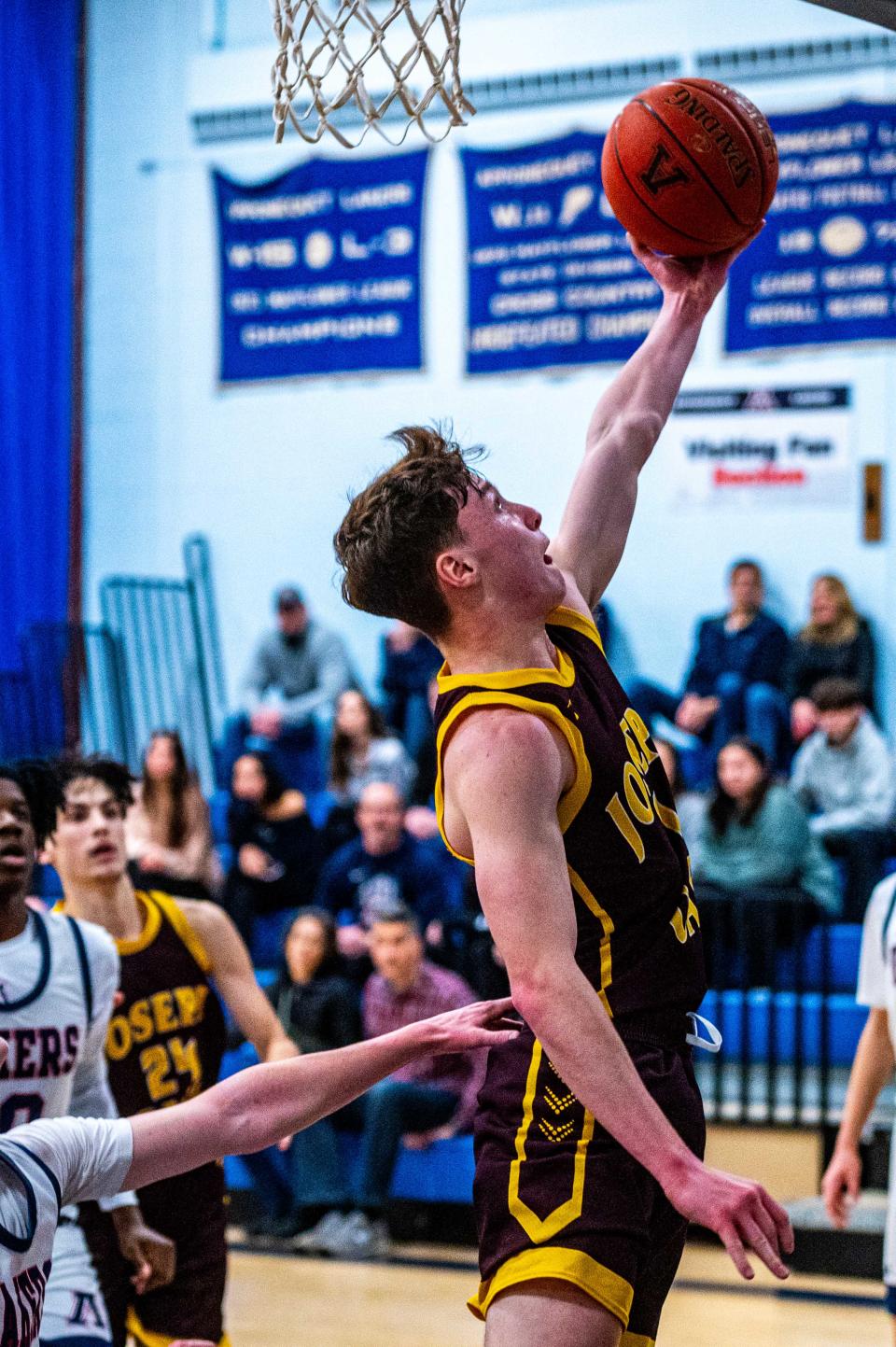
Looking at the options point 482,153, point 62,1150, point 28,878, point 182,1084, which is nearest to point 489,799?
point 62,1150

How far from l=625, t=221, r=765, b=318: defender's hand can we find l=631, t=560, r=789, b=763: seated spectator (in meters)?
5.56

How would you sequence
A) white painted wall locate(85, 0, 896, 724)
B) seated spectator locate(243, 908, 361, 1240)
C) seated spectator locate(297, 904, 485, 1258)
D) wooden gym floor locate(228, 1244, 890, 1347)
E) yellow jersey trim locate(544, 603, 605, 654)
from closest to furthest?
yellow jersey trim locate(544, 603, 605, 654)
wooden gym floor locate(228, 1244, 890, 1347)
seated spectator locate(297, 904, 485, 1258)
seated spectator locate(243, 908, 361, 1240)
white painted wall locate(85, 0, 896, 724)

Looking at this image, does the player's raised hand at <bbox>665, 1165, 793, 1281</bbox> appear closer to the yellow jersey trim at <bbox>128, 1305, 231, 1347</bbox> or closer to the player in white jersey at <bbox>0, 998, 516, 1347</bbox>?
the player in white jersey at <bbox>0, 998, 516, 1347</bbox>

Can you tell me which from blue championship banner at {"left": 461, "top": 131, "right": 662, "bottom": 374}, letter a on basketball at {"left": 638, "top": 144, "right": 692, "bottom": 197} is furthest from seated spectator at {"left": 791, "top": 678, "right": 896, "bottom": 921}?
letter a on basketball at {"left": 638, "top": 144, "right": 692, "bottom": 197}

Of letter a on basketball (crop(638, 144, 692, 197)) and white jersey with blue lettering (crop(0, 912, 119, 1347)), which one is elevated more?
letter a on basketball (crop(638, 144, 692, 197))

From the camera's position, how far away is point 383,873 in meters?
7.75

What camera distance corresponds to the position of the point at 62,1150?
7.12ft

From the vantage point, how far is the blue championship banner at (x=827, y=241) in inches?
354

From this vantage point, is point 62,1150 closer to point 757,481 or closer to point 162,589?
point 757,481

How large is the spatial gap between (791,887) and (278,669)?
3.85m

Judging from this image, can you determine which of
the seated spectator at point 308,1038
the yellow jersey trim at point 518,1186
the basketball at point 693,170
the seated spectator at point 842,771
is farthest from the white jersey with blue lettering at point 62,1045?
the seated spectator at point 842,771

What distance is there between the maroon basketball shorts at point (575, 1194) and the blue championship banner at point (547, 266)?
7.38 m

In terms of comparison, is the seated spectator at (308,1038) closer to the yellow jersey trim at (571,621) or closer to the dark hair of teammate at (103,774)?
the dark hair of teammate at (103,774)

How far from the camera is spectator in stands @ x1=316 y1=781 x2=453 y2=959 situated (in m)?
7.62
